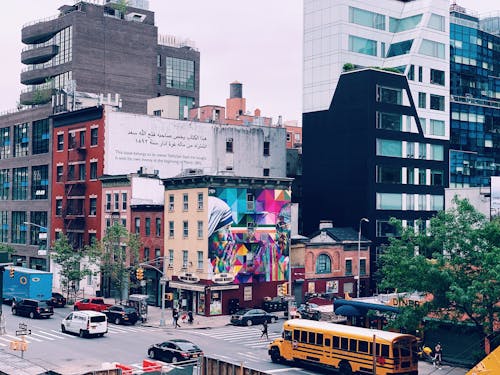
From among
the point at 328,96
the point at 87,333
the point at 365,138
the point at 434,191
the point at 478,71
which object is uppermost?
the point at 478,71

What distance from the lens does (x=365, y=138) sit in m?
86.8

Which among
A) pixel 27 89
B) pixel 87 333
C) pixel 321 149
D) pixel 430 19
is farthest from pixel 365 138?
pixel 27 89

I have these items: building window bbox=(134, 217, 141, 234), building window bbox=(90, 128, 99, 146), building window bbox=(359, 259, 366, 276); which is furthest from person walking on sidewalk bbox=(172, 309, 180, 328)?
building window bbox=(90, 128, 99, 146)

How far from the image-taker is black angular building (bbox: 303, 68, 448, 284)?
285 feet

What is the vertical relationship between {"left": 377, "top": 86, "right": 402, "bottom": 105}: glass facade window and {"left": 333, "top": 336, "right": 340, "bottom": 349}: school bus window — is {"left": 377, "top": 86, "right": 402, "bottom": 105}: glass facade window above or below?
above

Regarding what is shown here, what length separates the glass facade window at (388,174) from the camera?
8756cm

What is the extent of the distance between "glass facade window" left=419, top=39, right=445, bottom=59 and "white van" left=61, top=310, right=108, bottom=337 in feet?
193

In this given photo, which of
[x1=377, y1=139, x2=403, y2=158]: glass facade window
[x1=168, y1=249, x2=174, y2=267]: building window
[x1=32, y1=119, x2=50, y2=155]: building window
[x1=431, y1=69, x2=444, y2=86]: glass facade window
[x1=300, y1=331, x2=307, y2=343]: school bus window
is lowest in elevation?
[x1=300, y1=331, x2=307, y2=343]: school bus window

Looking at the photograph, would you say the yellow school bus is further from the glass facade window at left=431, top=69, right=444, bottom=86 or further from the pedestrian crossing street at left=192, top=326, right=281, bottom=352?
the glass facade window at left=431, top=69, right=444, bottom=86

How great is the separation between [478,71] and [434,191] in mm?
31859

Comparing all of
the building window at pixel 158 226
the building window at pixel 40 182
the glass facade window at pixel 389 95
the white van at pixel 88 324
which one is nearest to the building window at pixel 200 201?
the building window at pixel 158 226

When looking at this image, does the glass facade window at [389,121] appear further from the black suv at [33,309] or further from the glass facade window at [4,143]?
the glass facade window at [4,143]

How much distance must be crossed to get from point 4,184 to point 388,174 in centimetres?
6048

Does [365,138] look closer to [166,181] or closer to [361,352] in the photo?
[166,181]
